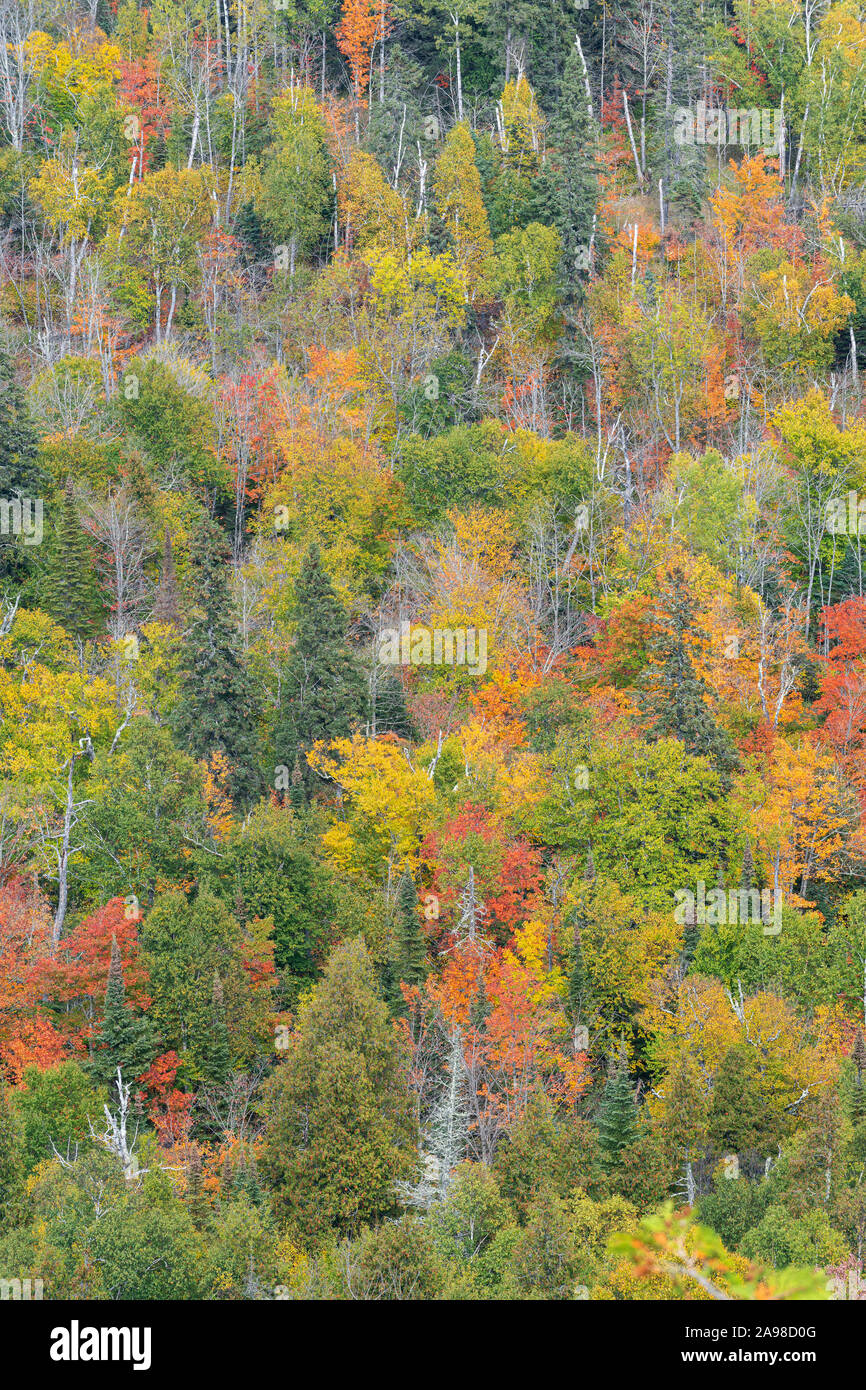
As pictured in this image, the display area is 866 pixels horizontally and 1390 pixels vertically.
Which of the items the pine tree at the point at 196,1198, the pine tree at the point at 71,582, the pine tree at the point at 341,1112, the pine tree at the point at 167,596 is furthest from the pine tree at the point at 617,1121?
the pine tree at the point at 71,582

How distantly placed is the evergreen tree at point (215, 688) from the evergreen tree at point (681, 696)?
13292mm

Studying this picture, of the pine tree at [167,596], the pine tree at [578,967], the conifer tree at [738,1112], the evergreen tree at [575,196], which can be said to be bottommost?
the conifer tree at [738,1112]

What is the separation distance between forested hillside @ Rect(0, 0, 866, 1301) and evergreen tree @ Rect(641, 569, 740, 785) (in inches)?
6.3

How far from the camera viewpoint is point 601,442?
232 feet

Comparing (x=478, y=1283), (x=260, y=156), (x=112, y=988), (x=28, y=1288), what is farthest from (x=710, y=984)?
(x=260, y=156)

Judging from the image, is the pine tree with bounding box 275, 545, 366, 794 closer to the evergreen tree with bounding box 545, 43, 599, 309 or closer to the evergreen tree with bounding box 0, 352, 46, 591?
the evergreen tree with bounding box 0, 352, 46, 591

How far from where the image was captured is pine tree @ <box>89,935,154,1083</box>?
4512 centimetres

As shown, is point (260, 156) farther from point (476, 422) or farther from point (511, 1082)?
point (511, 1082)

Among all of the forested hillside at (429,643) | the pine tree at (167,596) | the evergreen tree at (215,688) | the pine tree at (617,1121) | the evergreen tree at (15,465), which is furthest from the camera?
the pine tree at (167,596)

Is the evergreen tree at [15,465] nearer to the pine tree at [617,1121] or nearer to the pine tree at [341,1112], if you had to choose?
the pine tree at [341,1112]

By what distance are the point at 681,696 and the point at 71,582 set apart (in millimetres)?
23209

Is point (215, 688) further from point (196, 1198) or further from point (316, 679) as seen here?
point (196, 1198)

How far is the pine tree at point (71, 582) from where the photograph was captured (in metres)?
60.6

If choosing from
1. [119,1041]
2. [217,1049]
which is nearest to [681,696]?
[217,1049]
